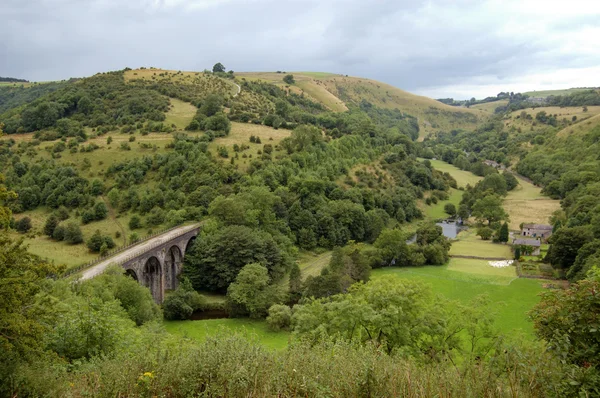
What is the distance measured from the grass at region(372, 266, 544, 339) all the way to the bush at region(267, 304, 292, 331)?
9.72m

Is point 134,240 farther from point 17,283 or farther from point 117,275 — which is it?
point 17,283

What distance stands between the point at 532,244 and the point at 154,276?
2076 inches

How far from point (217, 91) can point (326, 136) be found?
3551 centimetres

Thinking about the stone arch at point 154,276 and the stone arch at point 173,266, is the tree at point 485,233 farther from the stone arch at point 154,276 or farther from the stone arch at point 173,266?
the stone arch at point 154,276

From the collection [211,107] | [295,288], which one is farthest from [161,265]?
[211,107]

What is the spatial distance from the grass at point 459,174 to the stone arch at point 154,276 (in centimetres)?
9115

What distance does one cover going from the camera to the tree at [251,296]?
131 ft

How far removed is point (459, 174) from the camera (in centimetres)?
12275

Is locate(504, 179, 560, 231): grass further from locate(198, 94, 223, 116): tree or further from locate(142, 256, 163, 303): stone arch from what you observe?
locate(198, 94, 223, 116): tree

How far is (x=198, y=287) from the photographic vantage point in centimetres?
4772

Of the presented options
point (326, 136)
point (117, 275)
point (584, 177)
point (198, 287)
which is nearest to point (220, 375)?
point (117, 275)

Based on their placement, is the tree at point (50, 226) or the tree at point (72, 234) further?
the tree at point (50, 226)

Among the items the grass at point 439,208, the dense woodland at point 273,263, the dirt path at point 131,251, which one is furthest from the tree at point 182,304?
the grass at point 439,208

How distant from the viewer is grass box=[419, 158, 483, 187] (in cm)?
11373
